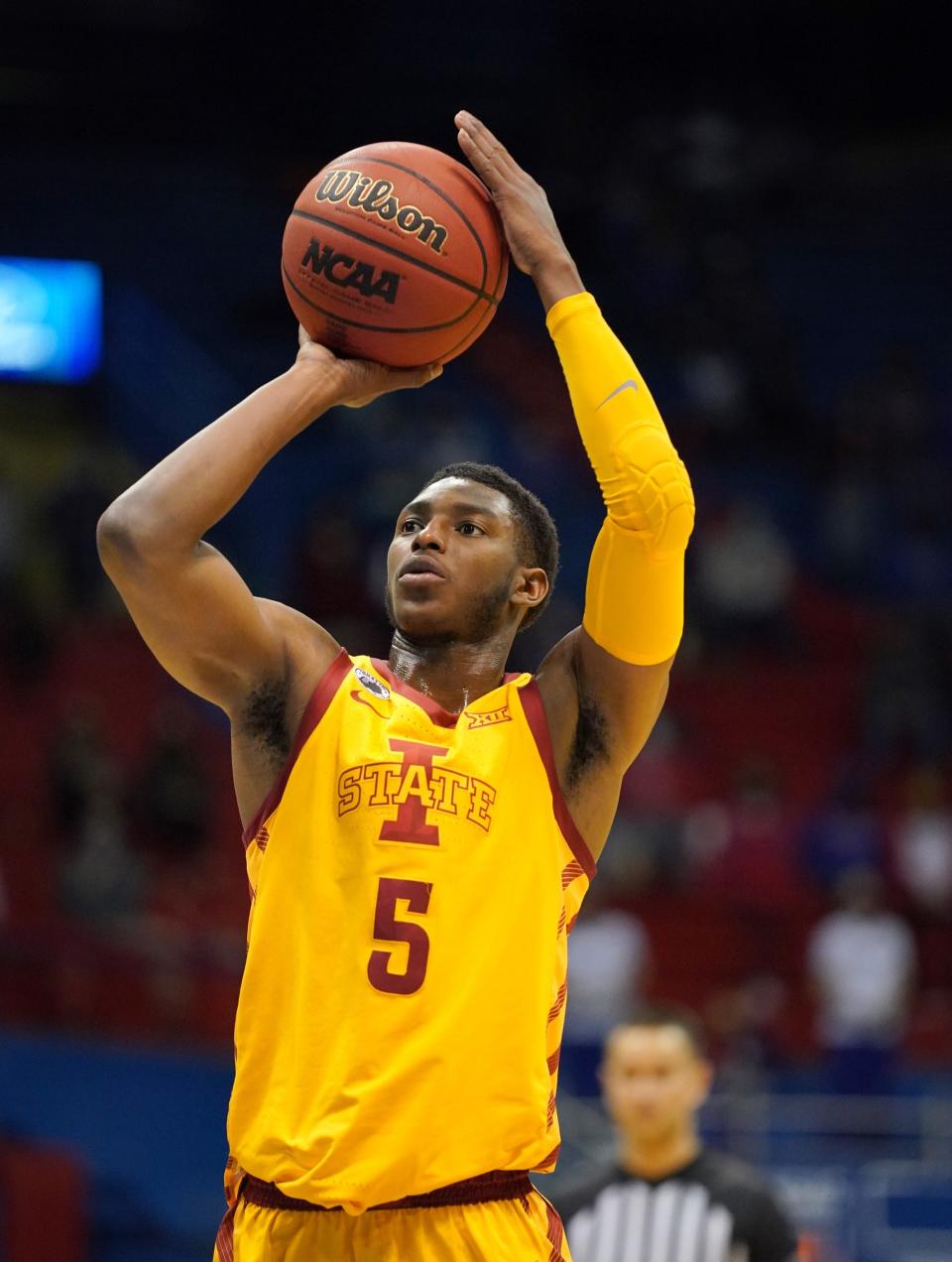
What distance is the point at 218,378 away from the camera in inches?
671

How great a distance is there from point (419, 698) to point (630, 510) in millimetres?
532

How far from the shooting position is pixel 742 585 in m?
15.2

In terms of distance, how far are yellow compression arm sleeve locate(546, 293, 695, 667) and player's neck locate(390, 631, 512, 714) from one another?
23cm

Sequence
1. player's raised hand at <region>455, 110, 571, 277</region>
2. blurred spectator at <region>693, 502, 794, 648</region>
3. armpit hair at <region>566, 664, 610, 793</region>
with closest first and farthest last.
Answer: armpit hair at <region>566, 664, 610, 793</region>
player's raised hand at <region>455, 110, 571, 277</region>
blurred spectator at <region>693, 502, 794, 648</region>

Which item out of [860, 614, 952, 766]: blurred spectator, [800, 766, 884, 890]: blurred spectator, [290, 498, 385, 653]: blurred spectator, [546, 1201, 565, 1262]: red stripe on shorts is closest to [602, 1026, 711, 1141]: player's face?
[546, 1201, 565, 1262]: red stripe on shorts

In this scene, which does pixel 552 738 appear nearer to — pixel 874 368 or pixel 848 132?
pixel 874 368

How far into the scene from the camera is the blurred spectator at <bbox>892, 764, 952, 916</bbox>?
12586 mm

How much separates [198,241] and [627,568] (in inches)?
613

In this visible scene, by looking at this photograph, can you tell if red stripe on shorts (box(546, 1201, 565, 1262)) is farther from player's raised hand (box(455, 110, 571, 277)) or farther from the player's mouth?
player's raised hand (box(455, 110, 571, 277))

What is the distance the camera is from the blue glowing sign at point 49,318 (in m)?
17.1

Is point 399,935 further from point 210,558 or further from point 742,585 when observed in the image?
point 742,585

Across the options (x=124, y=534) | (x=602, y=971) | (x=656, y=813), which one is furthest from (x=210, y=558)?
(x=656, y=813)

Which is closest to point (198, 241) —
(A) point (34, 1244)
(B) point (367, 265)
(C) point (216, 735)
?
(C) point (216, 735)

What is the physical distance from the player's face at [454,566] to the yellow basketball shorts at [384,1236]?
107cm
